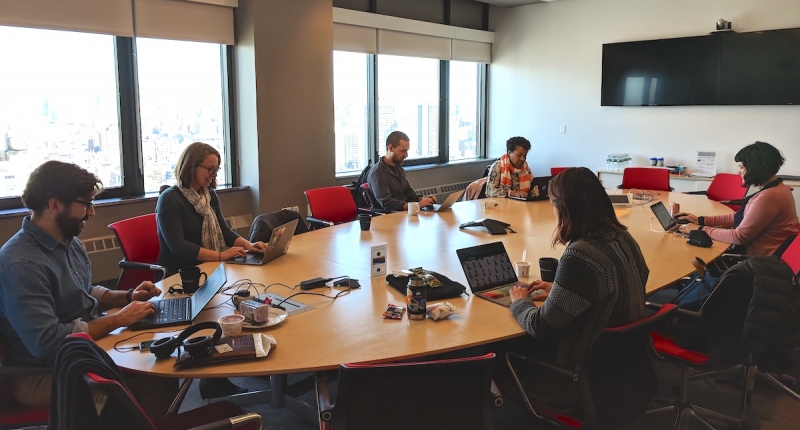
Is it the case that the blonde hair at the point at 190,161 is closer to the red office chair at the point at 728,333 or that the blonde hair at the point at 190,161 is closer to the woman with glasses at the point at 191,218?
the woman with glasses at the point at 191,218

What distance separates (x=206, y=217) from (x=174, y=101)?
94.3 inches

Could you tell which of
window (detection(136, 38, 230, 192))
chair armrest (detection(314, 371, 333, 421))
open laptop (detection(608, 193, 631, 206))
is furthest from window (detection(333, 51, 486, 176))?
chair armrest (detection(314, 371, 333, 421))

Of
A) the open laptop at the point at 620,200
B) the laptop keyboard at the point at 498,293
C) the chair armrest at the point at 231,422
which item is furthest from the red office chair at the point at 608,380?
the open laptop at the point at 620,200

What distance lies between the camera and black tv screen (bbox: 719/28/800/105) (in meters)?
6.48

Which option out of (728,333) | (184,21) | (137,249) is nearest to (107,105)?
(184,21)

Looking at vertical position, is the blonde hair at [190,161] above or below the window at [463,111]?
below

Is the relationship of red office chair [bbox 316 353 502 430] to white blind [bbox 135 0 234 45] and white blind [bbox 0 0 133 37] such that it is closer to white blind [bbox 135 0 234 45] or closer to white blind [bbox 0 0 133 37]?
white blind [bbox 0 0 133 37]

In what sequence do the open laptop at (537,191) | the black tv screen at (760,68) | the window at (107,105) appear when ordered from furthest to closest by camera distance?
1. the black tv screen at (760,68)
2. the open laptop at (537,191)
3. the window at (107,105)

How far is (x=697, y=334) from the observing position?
9.21 feet

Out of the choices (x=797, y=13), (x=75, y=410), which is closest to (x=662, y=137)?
(x=797, y=13)

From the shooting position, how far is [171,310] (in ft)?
8.02

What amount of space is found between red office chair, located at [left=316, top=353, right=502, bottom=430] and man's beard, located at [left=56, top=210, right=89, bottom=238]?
1.20 m

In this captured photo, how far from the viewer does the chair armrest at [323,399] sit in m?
1.80

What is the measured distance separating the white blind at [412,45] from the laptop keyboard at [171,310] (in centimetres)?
523
